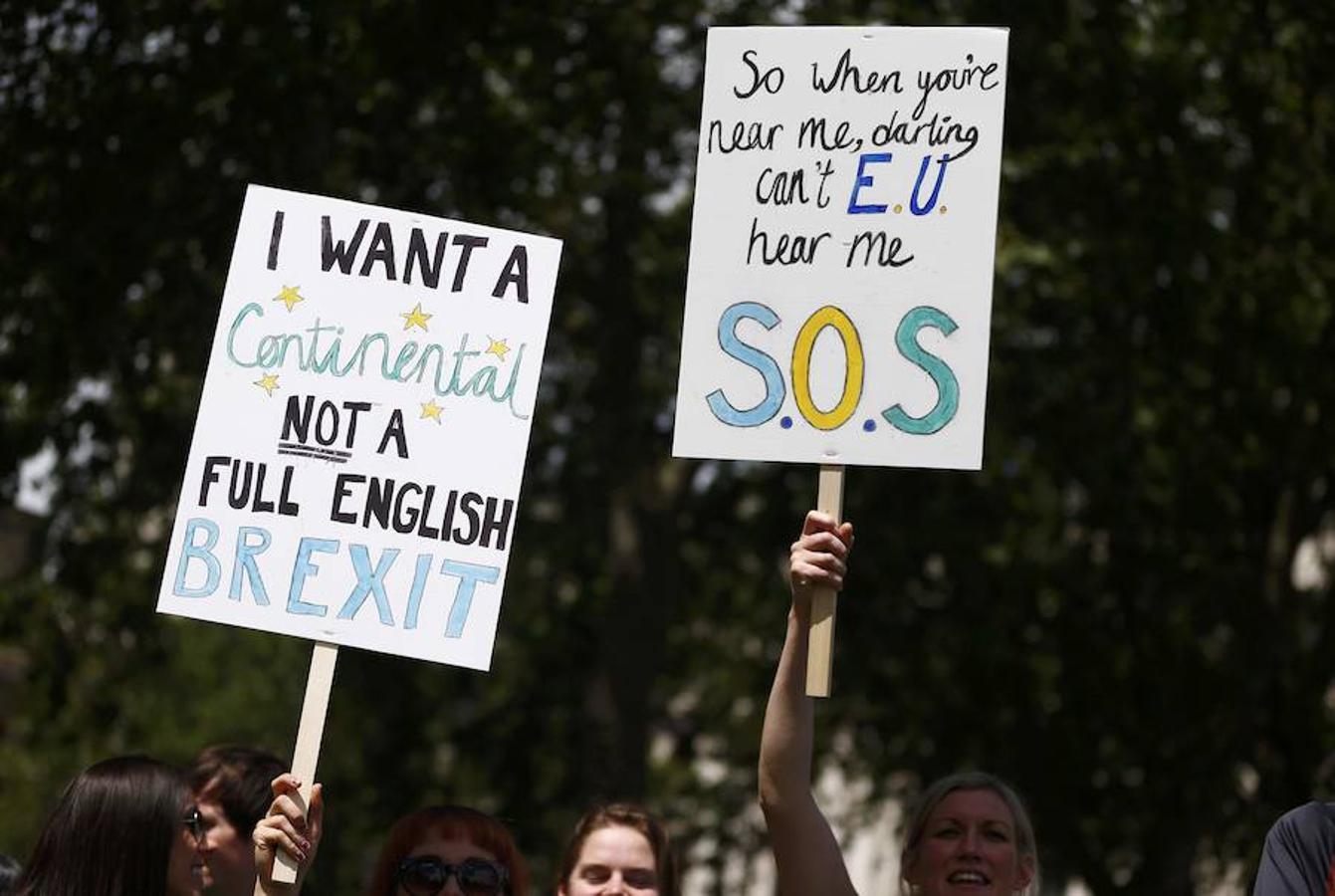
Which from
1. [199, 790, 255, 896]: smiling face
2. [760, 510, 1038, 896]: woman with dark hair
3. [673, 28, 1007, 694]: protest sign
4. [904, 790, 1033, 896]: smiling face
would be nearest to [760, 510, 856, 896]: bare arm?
[760, 510, 1038, 896]: woman with dark hair

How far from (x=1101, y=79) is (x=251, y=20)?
4.52 m

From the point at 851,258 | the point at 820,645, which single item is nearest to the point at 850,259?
the point at 851,258

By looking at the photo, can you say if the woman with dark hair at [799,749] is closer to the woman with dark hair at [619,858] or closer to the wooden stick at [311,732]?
the woman with dark hair at [619,858]

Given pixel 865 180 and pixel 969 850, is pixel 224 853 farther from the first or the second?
pixel 865 180

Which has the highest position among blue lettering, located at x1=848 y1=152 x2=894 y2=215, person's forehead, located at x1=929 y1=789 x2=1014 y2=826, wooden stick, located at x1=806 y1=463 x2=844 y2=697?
blue lettering, located at x1=848 y1=152 x2=894 y2=215

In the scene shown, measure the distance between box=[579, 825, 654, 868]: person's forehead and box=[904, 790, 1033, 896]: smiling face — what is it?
0.60 m

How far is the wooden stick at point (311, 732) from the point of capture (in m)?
4.41

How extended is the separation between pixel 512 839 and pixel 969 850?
100 cm

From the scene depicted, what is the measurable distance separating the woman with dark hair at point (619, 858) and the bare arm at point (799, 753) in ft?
1.40

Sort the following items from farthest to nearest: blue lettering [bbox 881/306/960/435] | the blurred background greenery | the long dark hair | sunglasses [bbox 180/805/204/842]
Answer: the blurred background greenery < sunglasses [bbox 180/805/204/842] < blue lettering [bbox 881/306/960/435] < the long dark hair

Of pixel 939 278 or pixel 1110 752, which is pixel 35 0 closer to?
pixel 939 278

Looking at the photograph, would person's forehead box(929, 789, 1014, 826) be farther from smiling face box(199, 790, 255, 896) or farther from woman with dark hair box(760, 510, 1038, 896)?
smiling face box(199, 790, 255, 896)

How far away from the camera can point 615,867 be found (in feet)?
16.6

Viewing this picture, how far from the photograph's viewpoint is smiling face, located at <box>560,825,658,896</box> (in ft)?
16.6
